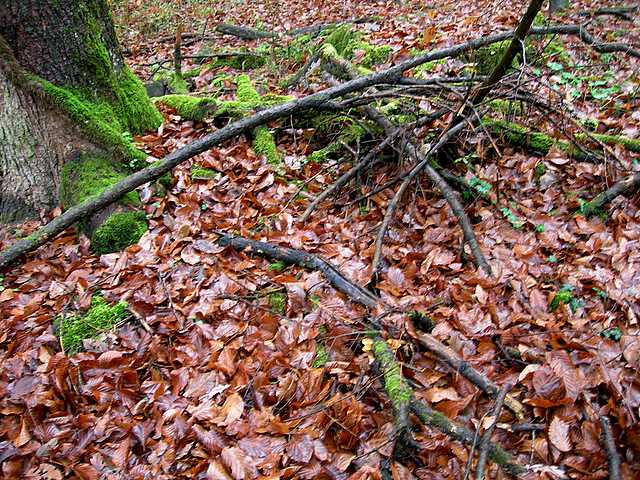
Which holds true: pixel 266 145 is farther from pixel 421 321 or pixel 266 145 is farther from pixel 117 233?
pixel 421 321

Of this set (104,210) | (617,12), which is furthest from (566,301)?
(617,12)

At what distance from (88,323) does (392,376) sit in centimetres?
213

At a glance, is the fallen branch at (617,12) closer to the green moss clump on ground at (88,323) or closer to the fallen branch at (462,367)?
the fallen branch at (462,367)

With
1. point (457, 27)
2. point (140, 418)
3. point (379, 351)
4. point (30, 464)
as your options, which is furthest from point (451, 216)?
point (457, 27)

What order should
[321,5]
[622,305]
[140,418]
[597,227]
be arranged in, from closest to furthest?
[140,418] → [622,305] → [597,227] → [321,5]

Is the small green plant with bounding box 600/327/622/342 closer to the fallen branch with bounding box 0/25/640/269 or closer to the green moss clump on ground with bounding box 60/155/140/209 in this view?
the fallen branch with bounding box 0/25/640/269

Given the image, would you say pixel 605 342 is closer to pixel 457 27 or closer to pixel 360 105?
pixel 360 105

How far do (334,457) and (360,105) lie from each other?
3.32 meters

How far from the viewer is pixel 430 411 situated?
2.46m

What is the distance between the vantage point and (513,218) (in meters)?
4.00

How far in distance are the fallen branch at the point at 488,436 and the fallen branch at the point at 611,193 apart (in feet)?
7.43

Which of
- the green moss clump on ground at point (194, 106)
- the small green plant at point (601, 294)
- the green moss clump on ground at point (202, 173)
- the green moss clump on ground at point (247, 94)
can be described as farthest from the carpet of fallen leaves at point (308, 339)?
the green moss clump on ground at point (247, 94)

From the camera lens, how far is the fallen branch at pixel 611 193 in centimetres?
399

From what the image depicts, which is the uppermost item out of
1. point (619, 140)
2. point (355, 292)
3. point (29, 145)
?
point (29, 145)
